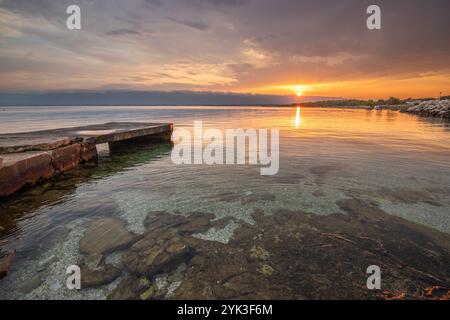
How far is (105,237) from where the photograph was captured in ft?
14.5

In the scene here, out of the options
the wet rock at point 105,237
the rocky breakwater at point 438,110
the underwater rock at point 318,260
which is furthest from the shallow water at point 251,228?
the rocky breakwater at point 438,110

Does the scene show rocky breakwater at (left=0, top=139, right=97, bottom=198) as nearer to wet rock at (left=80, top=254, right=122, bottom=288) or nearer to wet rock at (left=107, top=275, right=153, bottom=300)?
wet rock at (left=80, top=254, right=122, bottom=288)

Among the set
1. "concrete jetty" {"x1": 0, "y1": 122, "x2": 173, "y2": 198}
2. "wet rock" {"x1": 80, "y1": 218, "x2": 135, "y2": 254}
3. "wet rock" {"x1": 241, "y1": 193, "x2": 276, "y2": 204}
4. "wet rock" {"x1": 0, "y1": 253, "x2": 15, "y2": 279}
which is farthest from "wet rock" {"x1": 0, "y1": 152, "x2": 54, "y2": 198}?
"wet rock" {"x1": 241, "y1": 193, "x2": 276, "y2": 204}

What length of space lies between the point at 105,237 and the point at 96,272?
102 centimetres

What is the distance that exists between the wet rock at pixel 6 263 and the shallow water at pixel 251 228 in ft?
0.26

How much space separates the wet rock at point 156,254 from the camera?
357cm

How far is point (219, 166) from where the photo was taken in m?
9.71

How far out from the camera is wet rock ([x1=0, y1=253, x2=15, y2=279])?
3.40 meters

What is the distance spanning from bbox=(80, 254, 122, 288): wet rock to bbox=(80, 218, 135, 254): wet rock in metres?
0.21

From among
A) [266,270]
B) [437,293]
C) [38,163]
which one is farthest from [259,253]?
[38,163]

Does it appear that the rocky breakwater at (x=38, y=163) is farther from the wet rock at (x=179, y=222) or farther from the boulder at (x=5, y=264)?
the wet rock at (x=179, y=222)
